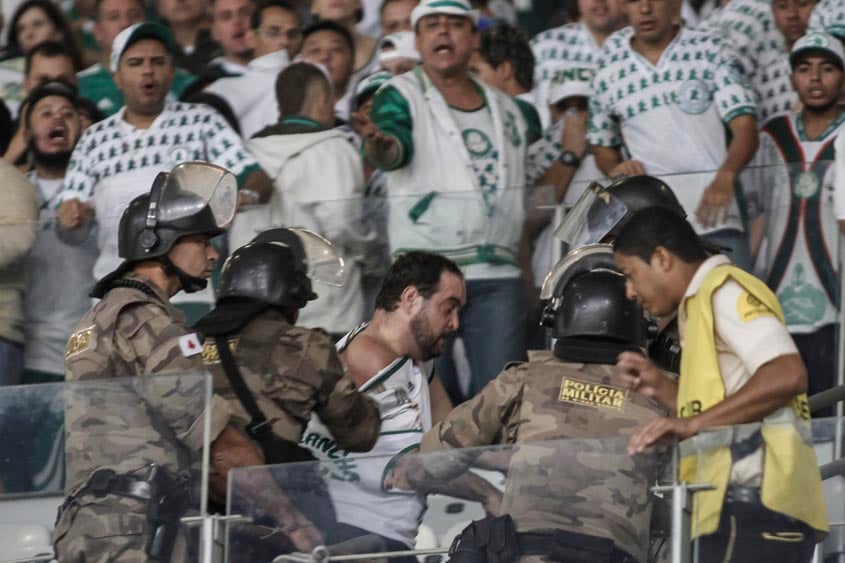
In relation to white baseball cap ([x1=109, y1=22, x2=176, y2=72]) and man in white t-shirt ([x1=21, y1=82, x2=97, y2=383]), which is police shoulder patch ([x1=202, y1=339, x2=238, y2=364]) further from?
white baseball cap ([x1=109, y1=22, x2=176, y2=72])

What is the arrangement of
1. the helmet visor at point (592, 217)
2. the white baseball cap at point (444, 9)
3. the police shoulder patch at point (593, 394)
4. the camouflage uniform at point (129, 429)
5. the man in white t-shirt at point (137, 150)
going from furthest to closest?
the white baseball cap at point (444, 9), the man in white t-shirt at point (137, 150), the helmet visor at point (592, 217), the camouflage uniform at point (129, 429), the police shoulder patch at point (593, 394)

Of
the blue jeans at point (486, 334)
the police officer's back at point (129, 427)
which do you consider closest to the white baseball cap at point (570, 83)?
the blue jeans at point (486, 334)

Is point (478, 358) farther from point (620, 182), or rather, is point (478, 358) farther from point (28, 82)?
point (28, 82)

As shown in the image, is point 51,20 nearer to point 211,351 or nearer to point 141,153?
point 141,153

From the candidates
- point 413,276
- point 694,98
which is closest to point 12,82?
point 694,98

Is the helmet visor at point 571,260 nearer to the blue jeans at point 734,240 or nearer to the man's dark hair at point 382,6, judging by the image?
the blue jeans at point 734,240

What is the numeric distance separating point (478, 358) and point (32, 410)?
274cm

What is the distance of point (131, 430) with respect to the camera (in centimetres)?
734

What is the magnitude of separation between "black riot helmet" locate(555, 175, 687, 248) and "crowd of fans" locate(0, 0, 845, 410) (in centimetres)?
86

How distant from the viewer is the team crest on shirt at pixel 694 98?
10562 millimetres

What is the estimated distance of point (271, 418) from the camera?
7719mm

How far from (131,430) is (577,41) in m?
5.63

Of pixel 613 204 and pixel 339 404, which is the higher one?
pixel 613 204

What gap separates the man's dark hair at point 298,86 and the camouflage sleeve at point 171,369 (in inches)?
133
